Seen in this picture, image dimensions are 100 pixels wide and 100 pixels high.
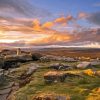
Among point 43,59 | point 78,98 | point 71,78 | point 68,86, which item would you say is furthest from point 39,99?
point 43,59

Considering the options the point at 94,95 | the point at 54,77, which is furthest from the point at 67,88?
the point at 94,95

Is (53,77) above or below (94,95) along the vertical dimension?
above

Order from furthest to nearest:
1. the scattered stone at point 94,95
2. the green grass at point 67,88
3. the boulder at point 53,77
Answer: the boulder at point 53,77 → the green grass at point 67,88 → the scattered stone at point 94,95

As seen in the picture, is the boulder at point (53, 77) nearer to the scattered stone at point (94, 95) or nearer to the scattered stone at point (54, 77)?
the scattered stone at point (54, 77)

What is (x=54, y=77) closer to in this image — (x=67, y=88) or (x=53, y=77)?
(x=53, y=77)

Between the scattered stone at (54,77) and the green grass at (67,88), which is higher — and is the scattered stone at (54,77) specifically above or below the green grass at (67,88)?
above

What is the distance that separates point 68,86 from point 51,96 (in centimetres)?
568

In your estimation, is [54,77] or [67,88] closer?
[67,88]

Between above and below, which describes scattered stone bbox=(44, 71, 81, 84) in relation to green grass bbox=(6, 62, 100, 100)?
above

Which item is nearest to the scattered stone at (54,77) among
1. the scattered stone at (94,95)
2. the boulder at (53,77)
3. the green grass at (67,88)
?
the boulder at (53,77)

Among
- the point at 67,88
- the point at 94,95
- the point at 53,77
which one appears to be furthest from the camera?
the point at 53,77

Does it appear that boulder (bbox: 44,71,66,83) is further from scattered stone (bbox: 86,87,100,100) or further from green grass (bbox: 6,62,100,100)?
scattered stone (bbox: 86,87,100,100)

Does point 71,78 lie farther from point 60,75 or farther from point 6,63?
point 6,63

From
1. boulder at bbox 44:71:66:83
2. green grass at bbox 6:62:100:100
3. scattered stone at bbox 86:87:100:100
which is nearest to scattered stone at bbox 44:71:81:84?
boulder at bbox 44:71:66:83
